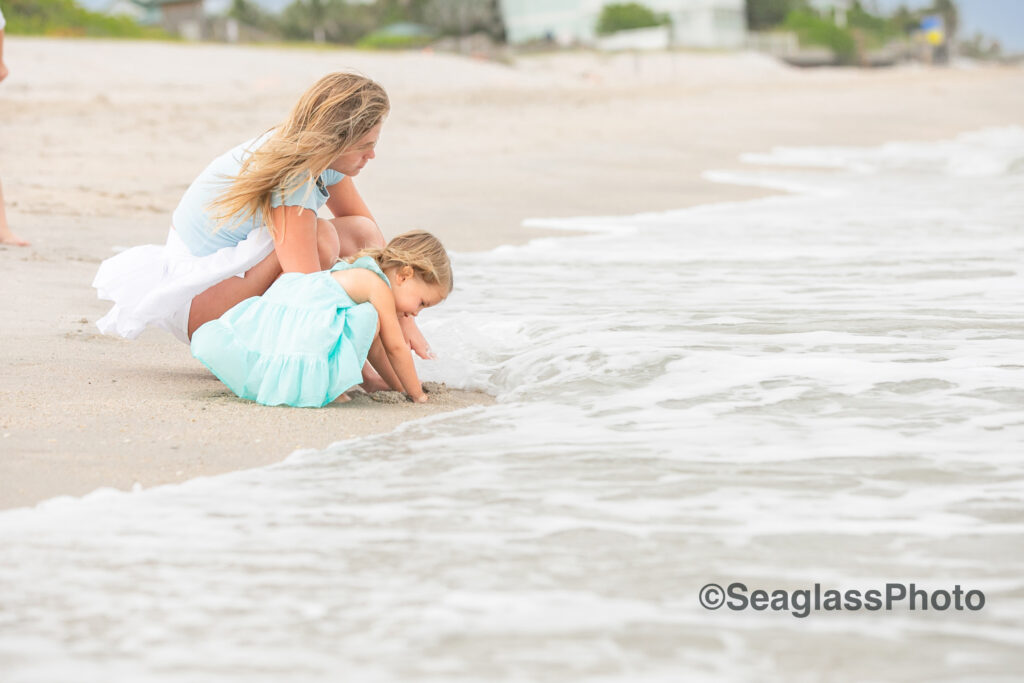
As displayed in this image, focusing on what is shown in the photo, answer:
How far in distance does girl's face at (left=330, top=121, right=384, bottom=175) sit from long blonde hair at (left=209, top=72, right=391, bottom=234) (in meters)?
0.02

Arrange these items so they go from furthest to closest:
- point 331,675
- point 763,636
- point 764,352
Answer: point 764,352, point 763,636, point 331,675

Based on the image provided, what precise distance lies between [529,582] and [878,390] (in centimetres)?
171

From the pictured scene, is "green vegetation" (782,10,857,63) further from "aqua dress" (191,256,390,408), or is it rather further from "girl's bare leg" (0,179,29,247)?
"aqua dress" (191,256,390,408)

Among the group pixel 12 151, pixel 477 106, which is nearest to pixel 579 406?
pixel 12 151

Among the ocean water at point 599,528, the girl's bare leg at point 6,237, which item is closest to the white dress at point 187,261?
the ocean water at point 599,528

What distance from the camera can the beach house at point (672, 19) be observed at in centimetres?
6662

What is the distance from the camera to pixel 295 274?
11.3 feet

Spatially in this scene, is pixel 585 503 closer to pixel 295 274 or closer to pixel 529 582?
pixel 529 582

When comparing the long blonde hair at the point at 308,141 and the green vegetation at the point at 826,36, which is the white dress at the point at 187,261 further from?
the green vegetation at the point at 826,36

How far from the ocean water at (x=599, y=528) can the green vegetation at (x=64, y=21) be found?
92.5 ft

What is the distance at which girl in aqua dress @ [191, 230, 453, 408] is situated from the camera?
330 cm

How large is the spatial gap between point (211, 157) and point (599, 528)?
27.0 ft

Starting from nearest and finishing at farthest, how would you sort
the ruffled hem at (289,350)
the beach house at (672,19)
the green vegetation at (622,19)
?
the ruffled hem at (289,350)
the green vegetation at (622,19)
the beach house at (672,19)

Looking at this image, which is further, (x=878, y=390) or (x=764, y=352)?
(x=764, y=352)
